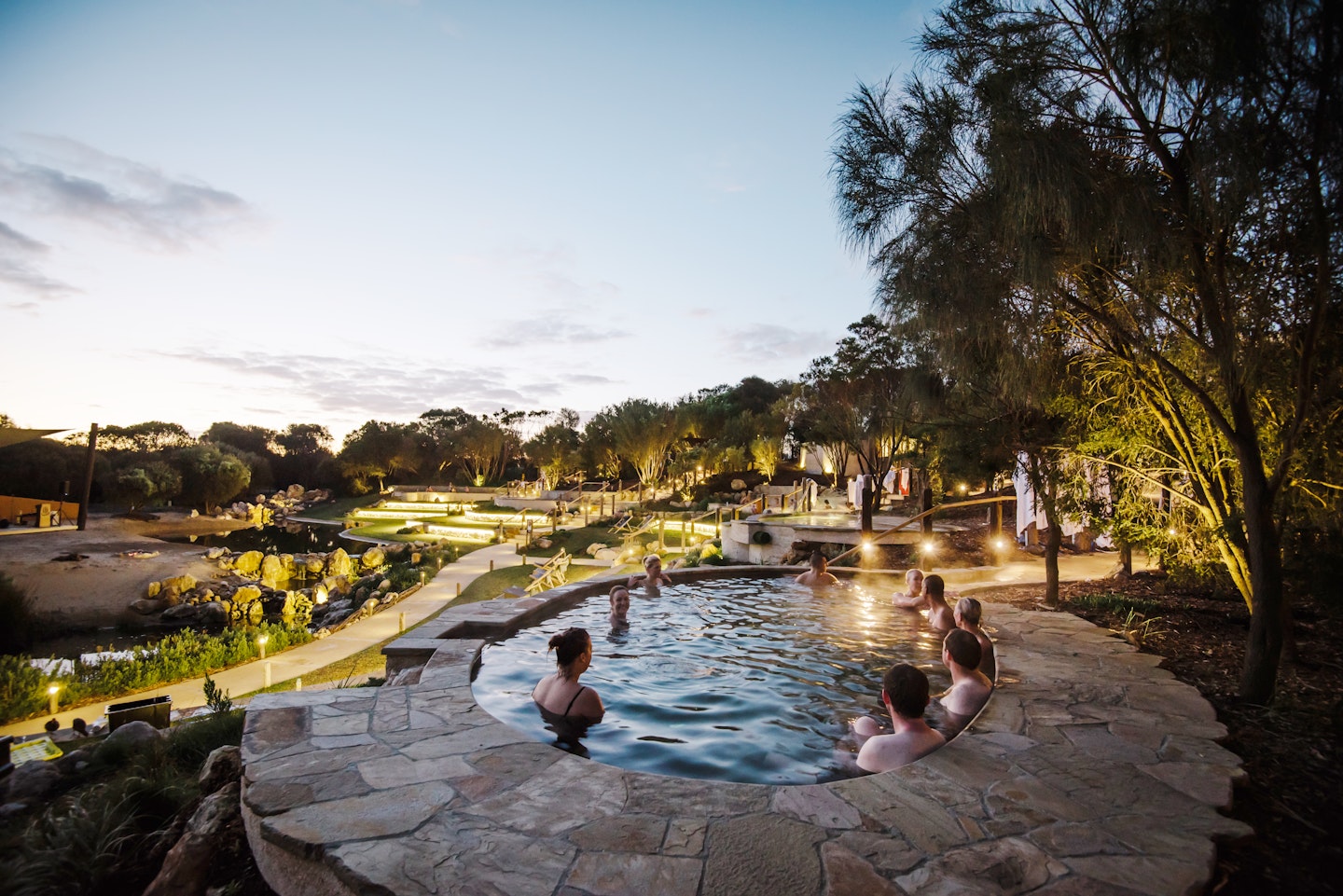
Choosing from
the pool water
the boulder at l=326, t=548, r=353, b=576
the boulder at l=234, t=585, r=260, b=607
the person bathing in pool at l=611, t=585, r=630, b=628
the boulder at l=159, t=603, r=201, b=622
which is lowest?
the boulder at l=159, t=603, r=201, b=622

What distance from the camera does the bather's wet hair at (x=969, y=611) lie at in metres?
5.51

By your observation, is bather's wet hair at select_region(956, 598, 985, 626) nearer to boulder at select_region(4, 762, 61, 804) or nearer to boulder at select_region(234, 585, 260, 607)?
boulder at select_region(4, 762, 61, 804)

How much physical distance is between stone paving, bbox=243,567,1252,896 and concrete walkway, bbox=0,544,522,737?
177 inches

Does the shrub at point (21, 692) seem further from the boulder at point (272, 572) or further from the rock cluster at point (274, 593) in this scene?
the boulder at point (272, 572)

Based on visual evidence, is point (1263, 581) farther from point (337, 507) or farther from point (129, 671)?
point (337, 507)

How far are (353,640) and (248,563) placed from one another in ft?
44.0

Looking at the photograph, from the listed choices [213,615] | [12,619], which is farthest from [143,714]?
[213,615]

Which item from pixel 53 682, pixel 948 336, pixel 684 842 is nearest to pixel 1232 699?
pixel 948 336

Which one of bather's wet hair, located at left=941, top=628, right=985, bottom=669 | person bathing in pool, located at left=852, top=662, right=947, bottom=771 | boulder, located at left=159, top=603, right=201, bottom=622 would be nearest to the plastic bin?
person bathing in pool, located at left=852, top=662, right=947, bottom=771

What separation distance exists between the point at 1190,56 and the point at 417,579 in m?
19.5

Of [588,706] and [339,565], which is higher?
[588,706]

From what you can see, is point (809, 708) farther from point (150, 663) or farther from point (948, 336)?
point (150, 663)

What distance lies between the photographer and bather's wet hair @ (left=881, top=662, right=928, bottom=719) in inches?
137

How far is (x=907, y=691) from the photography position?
3506 mm
